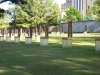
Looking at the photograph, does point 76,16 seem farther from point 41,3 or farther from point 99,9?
point 99,9

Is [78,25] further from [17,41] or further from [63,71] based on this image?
[63,71]

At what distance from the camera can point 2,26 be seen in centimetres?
4344

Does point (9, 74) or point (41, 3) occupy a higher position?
point (41, 3)

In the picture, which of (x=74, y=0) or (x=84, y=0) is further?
(x=74, y=0)

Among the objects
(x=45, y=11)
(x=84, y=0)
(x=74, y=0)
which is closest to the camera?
(x=45, y=11)

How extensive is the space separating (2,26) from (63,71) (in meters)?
36.6

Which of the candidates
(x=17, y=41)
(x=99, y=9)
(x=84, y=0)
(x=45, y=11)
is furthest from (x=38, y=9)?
(x=84, y=0)

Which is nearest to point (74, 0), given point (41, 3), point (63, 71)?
point (41, 3)

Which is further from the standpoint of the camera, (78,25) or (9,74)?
(78,25)

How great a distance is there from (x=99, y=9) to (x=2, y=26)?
1827 cm

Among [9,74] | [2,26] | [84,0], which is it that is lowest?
[9,74]

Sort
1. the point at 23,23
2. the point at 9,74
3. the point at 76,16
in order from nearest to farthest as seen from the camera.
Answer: the point at 9,74, the point at 23,23, the point at 76,16

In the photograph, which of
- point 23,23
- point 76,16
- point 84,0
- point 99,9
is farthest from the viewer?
point 84,0

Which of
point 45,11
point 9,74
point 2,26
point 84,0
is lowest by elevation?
point 9,74
